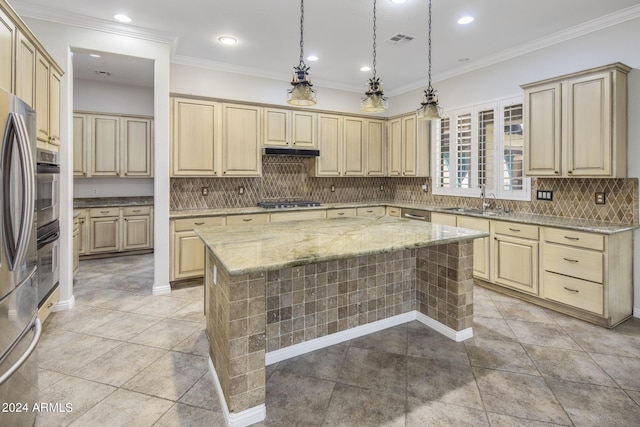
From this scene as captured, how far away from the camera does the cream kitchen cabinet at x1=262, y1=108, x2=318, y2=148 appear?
16.1ft

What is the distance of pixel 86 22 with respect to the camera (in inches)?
137

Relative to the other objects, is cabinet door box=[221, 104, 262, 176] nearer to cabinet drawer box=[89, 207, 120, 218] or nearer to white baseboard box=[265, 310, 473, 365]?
cabinet drawer box=[89, 207, 120, 218]

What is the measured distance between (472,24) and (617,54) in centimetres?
140

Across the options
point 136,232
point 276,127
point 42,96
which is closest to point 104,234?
point 136,232

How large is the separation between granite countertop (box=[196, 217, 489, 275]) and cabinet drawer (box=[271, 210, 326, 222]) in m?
1.61

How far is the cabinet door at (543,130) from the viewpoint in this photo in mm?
3508

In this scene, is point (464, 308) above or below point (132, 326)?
above

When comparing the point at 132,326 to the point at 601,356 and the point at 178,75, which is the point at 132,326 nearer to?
the point at 178,75

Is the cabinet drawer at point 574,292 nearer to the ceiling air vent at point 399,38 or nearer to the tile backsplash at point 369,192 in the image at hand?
the tile backsplash at point 369,192

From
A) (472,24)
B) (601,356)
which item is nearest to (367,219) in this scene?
(601,356)

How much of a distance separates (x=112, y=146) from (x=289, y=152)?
3199 millimetres

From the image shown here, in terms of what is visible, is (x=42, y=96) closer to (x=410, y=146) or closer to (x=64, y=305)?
(x=64, y=305)

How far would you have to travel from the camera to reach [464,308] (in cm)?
280

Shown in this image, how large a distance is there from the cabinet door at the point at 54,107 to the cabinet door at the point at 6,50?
2.71 feet
